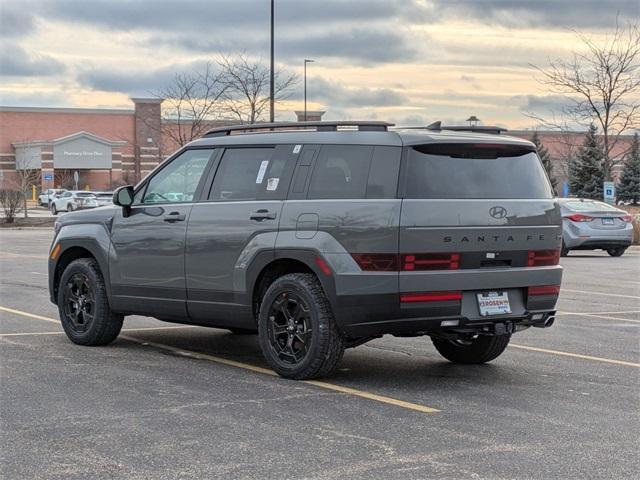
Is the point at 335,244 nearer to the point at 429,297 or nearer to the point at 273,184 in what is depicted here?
the point at 429,297

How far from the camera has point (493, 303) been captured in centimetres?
798

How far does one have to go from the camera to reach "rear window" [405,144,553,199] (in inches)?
309

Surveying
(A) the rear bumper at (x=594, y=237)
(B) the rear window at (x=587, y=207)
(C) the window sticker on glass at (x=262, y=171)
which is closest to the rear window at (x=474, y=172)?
(C) the window sticker on glass at (x=262, y=171)

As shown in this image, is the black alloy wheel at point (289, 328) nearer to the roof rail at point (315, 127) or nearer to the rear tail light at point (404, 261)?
the rear tail light at point (404, 261)

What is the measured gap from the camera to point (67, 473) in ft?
17.8

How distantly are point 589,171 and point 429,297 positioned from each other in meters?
59.4

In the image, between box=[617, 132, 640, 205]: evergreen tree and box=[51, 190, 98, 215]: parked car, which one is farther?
box=[617, 132, 640, 205]: evergreen tree

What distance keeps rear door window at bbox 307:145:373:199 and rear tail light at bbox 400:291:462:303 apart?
0.85m

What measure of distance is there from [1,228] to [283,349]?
3583cm

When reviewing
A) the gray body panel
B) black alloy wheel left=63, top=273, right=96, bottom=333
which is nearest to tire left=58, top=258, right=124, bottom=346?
black alloy wheel left=63, top=273, right=96, bottom=333

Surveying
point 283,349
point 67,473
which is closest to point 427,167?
point 283,349

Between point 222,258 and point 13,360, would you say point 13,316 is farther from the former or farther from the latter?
point 222,258

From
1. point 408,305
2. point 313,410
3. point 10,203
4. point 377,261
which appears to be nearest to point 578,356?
point 408,305

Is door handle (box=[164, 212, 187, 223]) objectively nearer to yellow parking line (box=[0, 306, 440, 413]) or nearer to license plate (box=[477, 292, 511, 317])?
yellow parking line (box=[0, 306, 440, 413])
